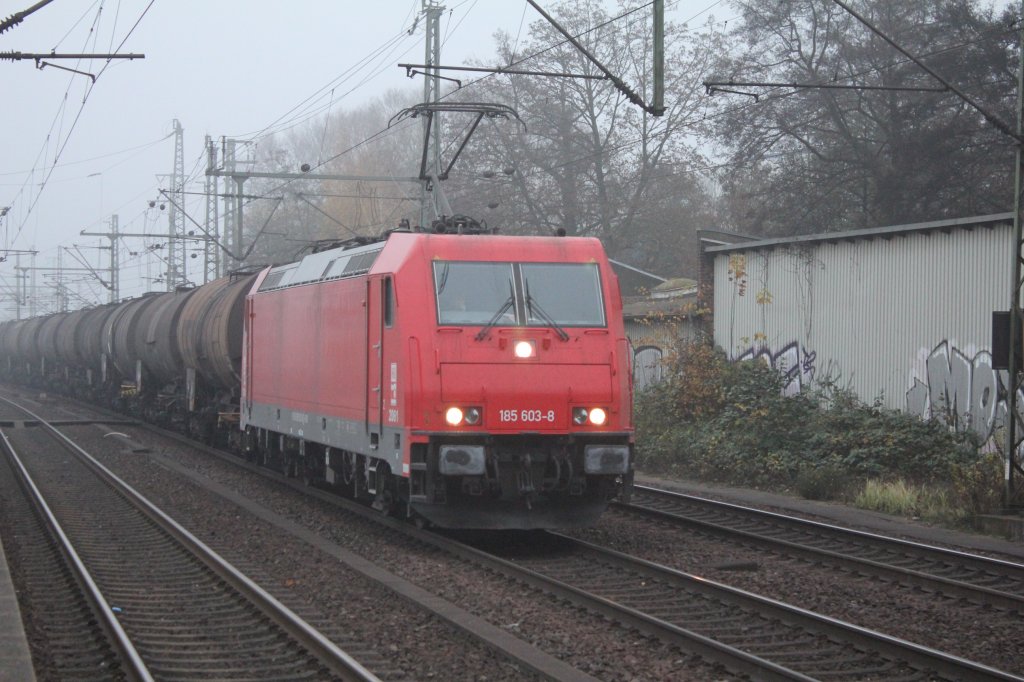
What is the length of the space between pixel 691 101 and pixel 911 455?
23739 millimetres

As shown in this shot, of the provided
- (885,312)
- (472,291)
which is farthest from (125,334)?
(472,291)

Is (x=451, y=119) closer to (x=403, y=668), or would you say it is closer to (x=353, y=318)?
(x=353, y=318)

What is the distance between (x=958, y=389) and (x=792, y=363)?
4127 mm

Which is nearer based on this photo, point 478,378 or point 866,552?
point 478,378

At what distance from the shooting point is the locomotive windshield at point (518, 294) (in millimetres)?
11641

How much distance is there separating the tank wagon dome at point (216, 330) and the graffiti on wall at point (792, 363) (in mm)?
9534

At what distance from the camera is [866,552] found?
11.8 meters

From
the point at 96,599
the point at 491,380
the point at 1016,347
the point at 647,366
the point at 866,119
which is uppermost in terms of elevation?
the point at 866,119

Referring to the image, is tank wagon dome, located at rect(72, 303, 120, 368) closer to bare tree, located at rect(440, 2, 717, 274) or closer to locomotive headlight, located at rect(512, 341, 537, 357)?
bare tree, located at rect(440, 2, 717, 274)

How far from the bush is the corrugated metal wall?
395 mm

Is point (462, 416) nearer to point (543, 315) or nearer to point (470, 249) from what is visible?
point (543, 315)

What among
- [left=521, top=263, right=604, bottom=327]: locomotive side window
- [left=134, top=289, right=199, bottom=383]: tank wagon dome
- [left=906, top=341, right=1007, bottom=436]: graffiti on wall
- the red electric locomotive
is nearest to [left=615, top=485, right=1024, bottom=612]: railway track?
the red electric locomotive

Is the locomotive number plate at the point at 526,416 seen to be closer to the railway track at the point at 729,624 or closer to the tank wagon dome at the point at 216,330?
the railway track at the point at 729,624

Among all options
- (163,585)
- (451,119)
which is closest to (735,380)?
(163,585)
